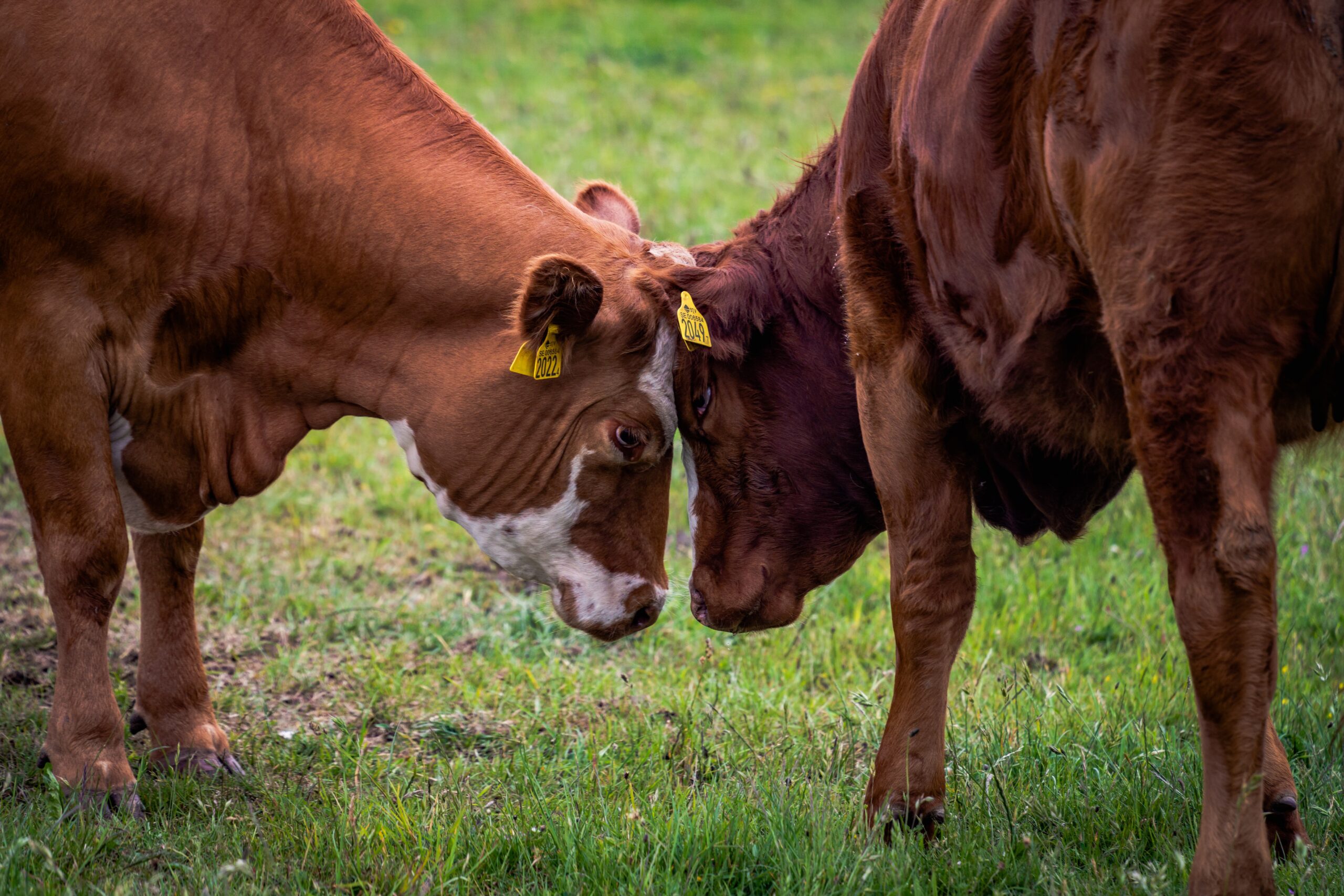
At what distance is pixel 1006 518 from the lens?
344cm

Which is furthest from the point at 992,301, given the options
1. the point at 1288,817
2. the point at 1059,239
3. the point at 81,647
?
the point at 81,647

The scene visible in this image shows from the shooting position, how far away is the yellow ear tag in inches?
134

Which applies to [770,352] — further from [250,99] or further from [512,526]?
[250,99]

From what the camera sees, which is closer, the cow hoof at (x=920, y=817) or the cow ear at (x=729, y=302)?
the cow hoof at (x=920, y=817)

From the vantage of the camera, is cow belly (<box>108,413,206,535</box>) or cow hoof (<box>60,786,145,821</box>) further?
cow belly (<box>108,413,206,535</box>)

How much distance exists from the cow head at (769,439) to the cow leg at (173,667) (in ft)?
4.91

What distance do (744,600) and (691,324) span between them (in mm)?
873

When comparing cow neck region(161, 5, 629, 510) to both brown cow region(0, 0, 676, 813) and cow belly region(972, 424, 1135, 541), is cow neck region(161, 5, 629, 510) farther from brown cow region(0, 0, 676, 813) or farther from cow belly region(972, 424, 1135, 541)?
cow belly region(972, 424, 1135, 541)

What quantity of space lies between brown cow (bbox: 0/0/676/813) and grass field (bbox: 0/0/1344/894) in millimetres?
384

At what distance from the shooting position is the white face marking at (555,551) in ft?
12.0

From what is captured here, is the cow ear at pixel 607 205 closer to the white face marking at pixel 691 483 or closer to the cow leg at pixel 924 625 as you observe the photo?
the white face marking at pixel 691 483

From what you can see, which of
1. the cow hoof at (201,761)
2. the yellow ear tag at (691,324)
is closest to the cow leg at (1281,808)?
the yellow ear tag at (691,324)

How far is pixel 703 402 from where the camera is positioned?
3.67 meters

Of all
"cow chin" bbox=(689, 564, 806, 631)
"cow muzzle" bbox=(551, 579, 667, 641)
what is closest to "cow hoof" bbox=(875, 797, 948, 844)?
"cow chin" bbox=(689, 564, 806, 631)
